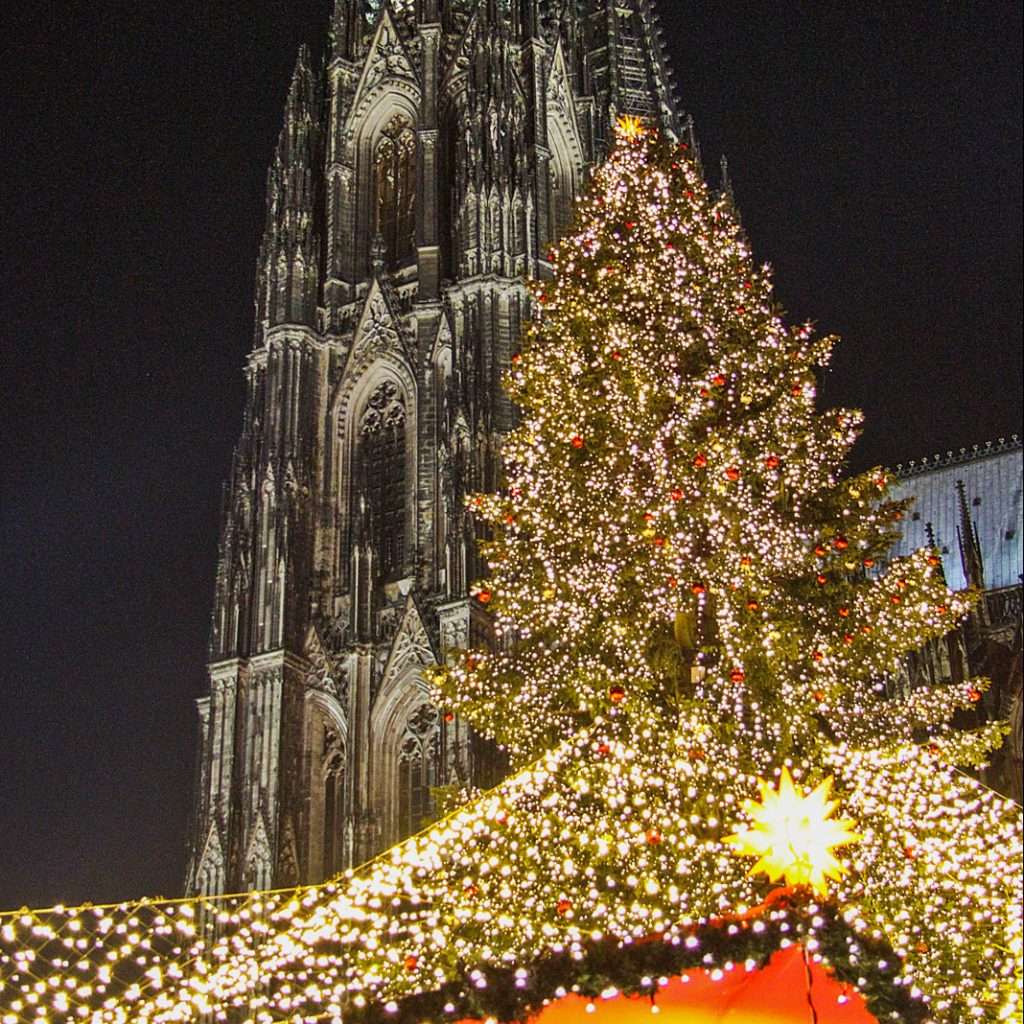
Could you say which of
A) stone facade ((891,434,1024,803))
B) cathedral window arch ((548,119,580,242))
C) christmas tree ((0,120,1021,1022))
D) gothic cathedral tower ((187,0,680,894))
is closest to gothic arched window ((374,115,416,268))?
gothic cathedral tower ((187,0,680,894))

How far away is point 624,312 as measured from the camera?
48.9ft

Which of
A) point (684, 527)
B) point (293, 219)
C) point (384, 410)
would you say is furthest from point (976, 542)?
point (684, 527)

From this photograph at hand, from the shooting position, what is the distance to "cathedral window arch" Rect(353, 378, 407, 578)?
28.5 m

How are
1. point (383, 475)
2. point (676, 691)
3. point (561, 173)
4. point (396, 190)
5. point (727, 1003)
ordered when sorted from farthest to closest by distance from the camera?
point (561, 173), point (396, 190), point (383, 475), point (676, 691), point (727, 1003)

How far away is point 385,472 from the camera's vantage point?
1153 inches

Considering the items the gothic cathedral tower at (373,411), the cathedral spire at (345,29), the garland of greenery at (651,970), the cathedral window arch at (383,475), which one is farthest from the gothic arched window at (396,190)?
the garland of greenery at (651,970)

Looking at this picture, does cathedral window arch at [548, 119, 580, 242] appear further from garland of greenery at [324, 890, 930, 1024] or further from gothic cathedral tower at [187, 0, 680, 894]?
garland of greenery at [324, 890, 930, 1024]

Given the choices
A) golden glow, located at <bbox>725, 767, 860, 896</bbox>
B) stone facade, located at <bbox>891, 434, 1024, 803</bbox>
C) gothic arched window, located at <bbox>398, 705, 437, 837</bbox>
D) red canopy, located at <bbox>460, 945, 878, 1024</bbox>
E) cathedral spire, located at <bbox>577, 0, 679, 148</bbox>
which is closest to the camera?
golden glow, located at <bbox>725, 767, 860, 896</bbox>

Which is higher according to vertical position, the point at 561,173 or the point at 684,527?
the point at 561,173

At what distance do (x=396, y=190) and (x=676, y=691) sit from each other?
70.5 feet

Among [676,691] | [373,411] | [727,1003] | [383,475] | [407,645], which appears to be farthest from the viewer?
[373,411]

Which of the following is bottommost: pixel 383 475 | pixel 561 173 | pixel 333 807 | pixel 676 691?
pixel 676 691

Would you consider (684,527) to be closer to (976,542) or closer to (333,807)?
(333,807)

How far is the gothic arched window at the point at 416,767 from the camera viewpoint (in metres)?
25.6
